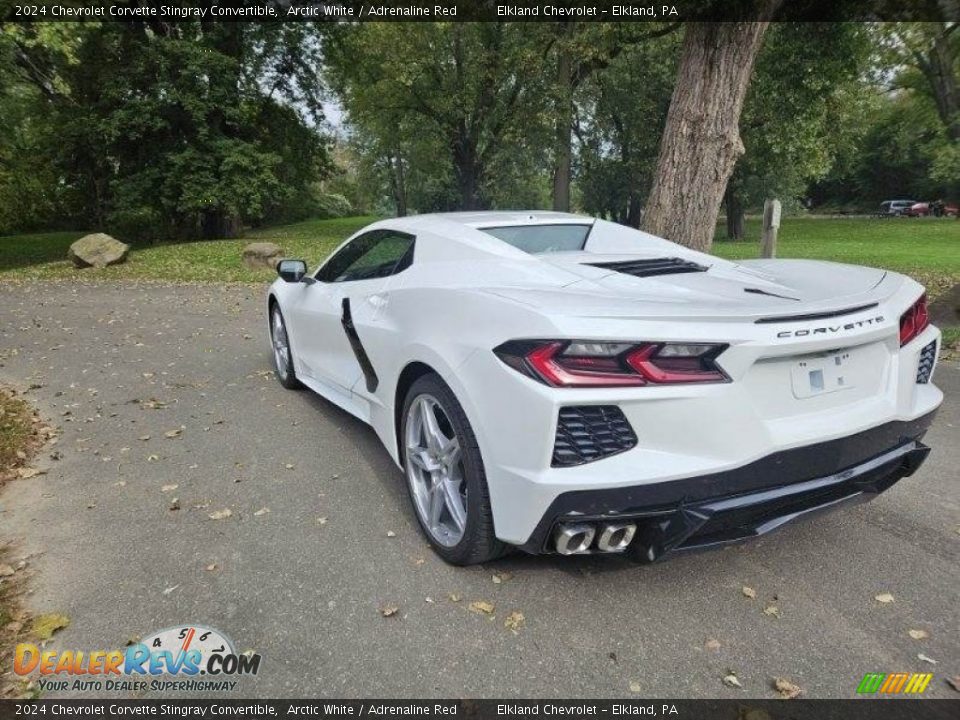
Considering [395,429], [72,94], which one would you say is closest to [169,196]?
[72,94]

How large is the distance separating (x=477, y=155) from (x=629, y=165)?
7.67 metres

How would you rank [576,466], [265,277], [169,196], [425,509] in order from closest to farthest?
1. [576,466]
2. [425,509]
3. [265,277]
4. [169,196]

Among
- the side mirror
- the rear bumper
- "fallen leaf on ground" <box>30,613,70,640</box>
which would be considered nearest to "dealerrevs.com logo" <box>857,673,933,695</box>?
the rear bumper

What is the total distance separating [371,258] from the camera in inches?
158

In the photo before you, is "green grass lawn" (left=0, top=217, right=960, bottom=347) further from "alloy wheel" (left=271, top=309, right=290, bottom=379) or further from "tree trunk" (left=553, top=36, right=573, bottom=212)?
"alloy wheel" (left=271, top=309, right=290, bottom=379)

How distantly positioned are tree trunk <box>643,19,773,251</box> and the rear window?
4.93 metres

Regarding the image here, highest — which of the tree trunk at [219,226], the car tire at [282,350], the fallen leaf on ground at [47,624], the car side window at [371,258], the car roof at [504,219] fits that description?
the car roof at [504,219]

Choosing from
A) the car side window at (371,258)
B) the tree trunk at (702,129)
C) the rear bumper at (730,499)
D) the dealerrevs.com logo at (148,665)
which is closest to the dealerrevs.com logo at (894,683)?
the rear bumper at (730,499)

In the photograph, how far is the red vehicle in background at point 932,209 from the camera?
48094 mm

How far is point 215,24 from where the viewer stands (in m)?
21.6

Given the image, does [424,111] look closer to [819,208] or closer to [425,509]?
[425,509]

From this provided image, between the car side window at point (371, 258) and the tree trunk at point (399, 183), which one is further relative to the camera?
the tree trunk at point (399, 183)

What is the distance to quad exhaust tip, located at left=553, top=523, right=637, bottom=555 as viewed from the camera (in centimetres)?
219

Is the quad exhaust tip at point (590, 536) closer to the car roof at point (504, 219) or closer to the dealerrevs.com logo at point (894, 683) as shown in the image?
the dealerrevs.com logo at point (894, 683)
